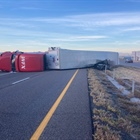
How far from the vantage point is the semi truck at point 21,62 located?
27.3 meters

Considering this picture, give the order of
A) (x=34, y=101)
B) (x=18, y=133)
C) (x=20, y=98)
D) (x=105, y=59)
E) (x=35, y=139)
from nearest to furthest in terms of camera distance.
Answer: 1. (x=35, y=139)
2. (x=18, y=133)
3. (x=34, y=101)
4. (x=20, y=98)
5. (x=105, y=59)

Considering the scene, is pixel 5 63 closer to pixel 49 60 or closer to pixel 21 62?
pixel 21 62

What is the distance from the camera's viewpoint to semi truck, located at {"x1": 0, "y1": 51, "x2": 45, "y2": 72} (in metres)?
27.3

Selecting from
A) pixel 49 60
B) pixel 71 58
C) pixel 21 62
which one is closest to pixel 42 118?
pixel 21 62

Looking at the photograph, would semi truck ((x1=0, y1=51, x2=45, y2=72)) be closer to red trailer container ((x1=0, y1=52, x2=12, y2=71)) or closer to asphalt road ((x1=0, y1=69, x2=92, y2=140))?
red trailer container ((x1=0, y1=52, x2=12, y2=71))

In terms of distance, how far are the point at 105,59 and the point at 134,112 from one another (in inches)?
1236

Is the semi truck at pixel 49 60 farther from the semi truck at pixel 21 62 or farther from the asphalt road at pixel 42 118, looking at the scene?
the asphalt road at pixel 42 118

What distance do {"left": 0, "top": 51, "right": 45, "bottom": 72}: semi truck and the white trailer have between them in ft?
7.46

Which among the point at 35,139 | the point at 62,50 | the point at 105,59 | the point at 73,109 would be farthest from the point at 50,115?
the point at 105,59

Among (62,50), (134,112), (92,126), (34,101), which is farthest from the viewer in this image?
(62,50)

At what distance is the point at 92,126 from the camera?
559 centimetres

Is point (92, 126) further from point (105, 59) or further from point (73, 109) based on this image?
point (105, 59)

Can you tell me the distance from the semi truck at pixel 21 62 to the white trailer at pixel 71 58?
2274 millimetres

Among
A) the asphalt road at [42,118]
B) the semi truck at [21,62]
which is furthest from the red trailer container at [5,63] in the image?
the asphalt road at [42,118]
